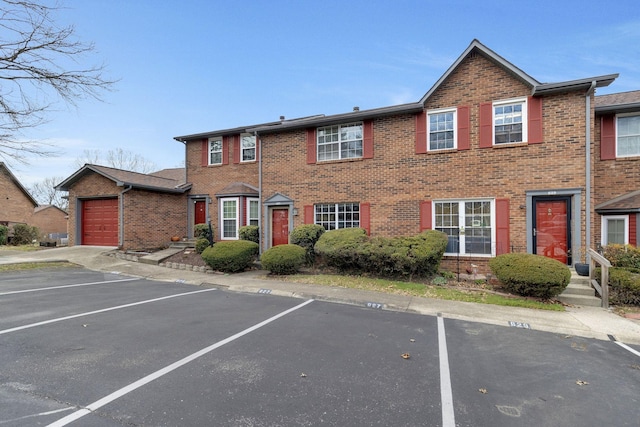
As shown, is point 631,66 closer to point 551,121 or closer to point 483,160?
point 551,121

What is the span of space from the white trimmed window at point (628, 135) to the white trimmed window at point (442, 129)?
5462 millimetres

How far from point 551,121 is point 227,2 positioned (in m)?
13.1

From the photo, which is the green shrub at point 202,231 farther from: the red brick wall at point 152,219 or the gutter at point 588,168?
the gutter at point 588,168

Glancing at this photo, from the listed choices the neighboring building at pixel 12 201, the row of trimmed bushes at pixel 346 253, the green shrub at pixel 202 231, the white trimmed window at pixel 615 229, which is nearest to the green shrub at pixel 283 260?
the row of trimmed bushes at pixel 346 253

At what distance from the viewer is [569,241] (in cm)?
990

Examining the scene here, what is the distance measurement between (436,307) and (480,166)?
5865mm

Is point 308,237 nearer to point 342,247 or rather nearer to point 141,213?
point 342,247

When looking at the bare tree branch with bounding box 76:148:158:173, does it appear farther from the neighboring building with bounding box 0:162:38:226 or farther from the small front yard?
the small front yard

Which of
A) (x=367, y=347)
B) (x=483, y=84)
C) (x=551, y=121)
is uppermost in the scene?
(x=483, y=84)

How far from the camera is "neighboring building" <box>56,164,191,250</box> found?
617 inches

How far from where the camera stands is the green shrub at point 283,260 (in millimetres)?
10992

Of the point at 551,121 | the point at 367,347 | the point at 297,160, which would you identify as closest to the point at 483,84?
the point at 551,121

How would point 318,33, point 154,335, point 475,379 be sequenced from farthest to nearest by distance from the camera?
point 318,33 → point 154,335 → point 475,379

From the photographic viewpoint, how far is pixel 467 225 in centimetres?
1109
